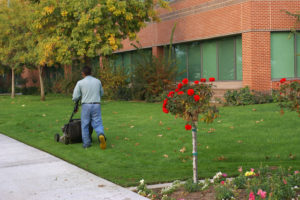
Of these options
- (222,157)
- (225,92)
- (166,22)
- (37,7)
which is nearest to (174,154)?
(222,157)

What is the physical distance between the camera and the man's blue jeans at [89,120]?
31.3ft

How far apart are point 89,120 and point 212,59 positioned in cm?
1298

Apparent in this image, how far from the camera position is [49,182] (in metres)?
→ 6.58

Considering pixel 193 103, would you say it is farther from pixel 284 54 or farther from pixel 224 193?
pixel 284 54

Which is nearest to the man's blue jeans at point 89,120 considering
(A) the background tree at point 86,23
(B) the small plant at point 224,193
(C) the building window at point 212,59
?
(B) the small plant at point 224,193

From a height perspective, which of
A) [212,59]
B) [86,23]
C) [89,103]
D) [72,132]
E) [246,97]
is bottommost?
[72,132]

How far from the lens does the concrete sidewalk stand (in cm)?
586

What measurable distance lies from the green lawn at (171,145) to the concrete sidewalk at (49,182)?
35 cm

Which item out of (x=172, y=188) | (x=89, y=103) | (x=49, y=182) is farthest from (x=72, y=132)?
(x=172, y=188)

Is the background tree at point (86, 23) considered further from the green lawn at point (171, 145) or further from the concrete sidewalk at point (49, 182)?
the concrete sidewalk at point (49, 182)

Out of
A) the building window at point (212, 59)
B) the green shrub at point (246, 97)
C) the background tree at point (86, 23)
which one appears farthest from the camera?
the building window at point (212, 59)

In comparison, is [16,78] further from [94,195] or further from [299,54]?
[94,195]

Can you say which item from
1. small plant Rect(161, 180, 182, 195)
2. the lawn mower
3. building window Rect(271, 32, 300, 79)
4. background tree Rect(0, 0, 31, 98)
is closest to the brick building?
building window Rect(271, 32, 300, 79)

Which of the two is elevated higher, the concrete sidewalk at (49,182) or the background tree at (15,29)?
the background tree at (15,29)
